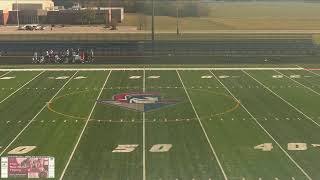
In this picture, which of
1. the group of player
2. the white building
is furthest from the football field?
the white building

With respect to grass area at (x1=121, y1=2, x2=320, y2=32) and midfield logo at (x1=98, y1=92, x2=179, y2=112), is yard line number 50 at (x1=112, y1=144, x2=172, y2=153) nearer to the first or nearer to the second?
midfield logo at (x1=98, y1=92, x2=179, y2=112)

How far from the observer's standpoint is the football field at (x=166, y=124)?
65.2 feet

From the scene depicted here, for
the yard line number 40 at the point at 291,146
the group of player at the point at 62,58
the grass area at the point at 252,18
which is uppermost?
the grass area at the point at 252,18

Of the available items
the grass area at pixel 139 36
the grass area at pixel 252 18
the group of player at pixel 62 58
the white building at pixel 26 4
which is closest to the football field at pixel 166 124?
the group of player at pixel 62 58

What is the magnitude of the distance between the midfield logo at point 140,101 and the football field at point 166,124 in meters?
0.07

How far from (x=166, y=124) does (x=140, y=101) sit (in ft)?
18.3

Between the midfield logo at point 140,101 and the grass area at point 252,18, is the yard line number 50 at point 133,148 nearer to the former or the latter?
the midfield logo at point 140,101

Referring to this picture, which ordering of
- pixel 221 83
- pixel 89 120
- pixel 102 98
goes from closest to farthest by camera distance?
1. pixel 89 120
2. pixel 102 98
3. pixel 221 83

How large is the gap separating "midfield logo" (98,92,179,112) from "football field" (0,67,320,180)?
0.07 meters

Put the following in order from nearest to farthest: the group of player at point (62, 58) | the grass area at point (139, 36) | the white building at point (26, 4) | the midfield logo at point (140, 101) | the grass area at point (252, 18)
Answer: the midfield logo at point (140, 101)
the group of player at point (62, 58)
the grass area at point (139, 36)
the grass area at point (252, 18)
the white building at point (26, 4)

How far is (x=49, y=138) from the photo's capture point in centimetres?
2373

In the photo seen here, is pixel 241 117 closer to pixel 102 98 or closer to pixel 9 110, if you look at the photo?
pixel 102 98

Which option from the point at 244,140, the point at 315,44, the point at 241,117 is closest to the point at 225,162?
the point at 244,140

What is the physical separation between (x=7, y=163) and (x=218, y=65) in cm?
3474
